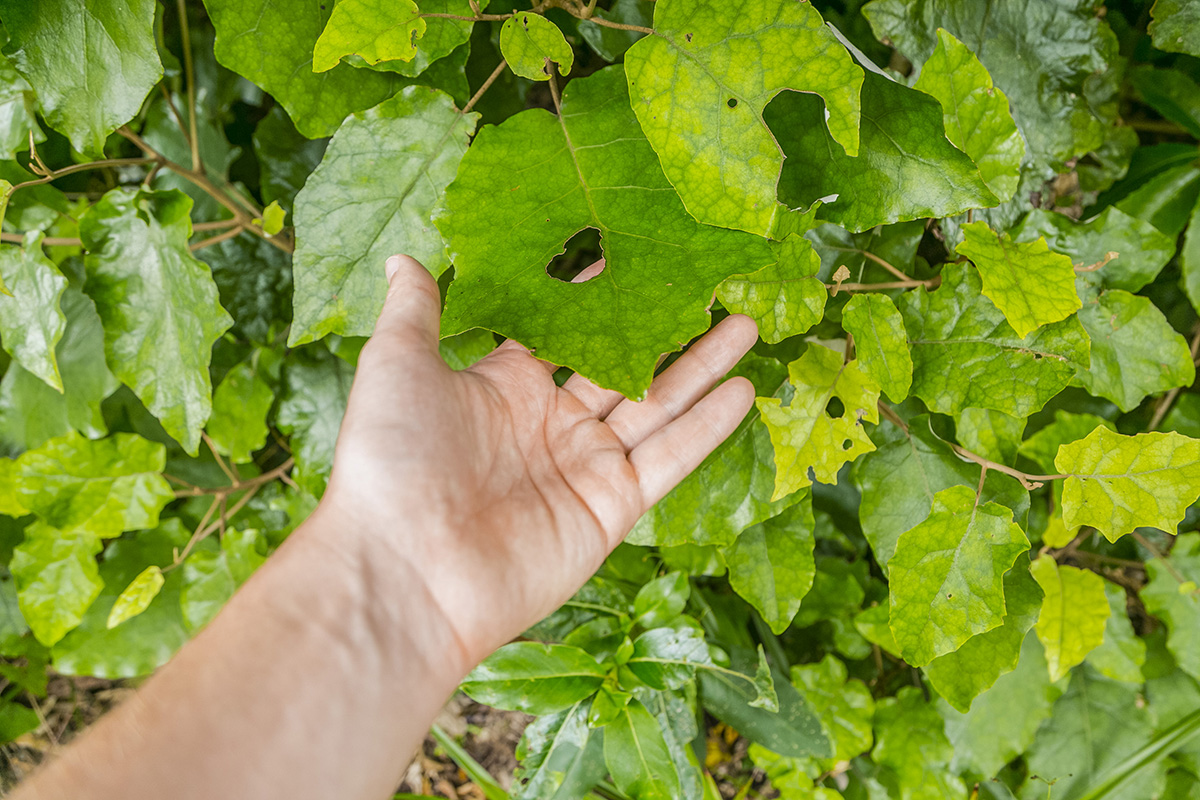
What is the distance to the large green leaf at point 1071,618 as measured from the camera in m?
0.94

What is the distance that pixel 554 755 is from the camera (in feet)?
3.68

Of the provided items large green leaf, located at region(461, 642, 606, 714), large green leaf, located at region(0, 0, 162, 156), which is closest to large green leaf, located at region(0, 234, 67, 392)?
large green leaf, located at region(0, 0, 162, 156)

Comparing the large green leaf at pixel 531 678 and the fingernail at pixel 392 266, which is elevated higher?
the fingernail at pixel 392 266

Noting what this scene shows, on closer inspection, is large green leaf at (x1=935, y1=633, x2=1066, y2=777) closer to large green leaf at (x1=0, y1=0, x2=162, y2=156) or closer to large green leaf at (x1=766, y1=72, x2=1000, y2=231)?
large green leaf at (x1=766, y1=72, x2=1000, y2=231)

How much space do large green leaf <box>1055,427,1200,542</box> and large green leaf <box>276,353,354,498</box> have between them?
1119 millimetres

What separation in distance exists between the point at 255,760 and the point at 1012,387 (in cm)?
91

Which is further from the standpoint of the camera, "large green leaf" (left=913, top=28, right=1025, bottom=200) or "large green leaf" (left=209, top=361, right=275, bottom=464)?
"large green leaf" (left=209, top=361, right=275, bottom=464)

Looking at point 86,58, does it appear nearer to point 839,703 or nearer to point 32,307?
point 32,307

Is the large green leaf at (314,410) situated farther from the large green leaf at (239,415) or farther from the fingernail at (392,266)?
the fingernail at (392,266)

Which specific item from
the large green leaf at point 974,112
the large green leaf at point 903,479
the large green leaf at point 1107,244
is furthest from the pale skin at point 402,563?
the large green leaf at point 1107,244

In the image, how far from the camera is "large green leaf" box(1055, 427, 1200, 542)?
735mm

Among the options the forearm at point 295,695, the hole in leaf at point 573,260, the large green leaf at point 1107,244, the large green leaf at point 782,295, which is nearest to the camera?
the forearm at point 295,695

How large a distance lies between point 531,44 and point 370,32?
0.59ft

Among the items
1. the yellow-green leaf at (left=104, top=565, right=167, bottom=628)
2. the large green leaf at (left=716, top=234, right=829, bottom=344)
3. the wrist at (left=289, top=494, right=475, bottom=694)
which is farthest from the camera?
the yellow-green leaf at (left=104, top=565, right=167, bottom=628)
